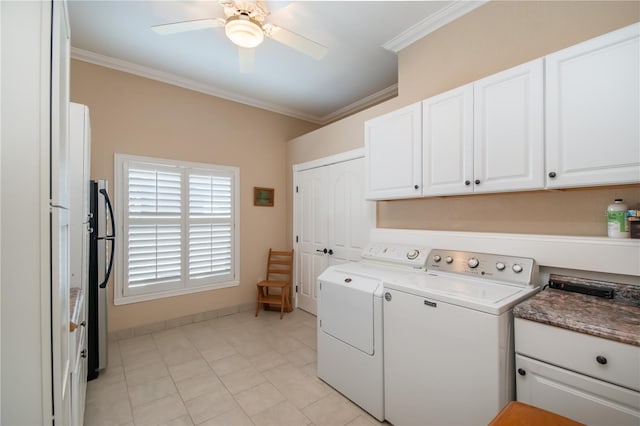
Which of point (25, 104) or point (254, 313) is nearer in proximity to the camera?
point (25, 104)

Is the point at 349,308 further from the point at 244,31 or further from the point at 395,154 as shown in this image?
the point at 244,31

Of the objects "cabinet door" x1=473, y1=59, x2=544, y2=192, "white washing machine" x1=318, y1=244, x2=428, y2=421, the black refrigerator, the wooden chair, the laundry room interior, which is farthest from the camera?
the wooden chair

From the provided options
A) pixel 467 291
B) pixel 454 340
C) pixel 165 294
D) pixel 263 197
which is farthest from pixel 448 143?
→ pixel 165 294

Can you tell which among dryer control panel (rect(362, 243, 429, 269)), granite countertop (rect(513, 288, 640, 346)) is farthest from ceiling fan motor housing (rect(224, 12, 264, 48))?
granite countertop (rect(513, 288, 640, 346))

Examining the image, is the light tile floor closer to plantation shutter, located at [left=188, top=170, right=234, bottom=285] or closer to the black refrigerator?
the black refrigerator

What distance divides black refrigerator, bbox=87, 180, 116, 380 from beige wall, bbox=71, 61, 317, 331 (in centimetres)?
75

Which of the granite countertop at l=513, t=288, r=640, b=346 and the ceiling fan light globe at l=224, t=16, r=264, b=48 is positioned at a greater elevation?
the ceiling fan light globe at l=224, t=16, r=264, b=48

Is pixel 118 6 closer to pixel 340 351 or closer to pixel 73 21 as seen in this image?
pixel 73 21

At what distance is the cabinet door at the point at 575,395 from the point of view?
1.06 metres

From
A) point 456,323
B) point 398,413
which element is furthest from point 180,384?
point 456,323

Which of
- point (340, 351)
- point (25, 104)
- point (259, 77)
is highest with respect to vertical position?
point (259, 77)

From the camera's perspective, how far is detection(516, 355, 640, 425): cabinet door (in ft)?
3.49

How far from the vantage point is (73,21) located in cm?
241

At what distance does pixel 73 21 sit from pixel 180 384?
10.3 ft
